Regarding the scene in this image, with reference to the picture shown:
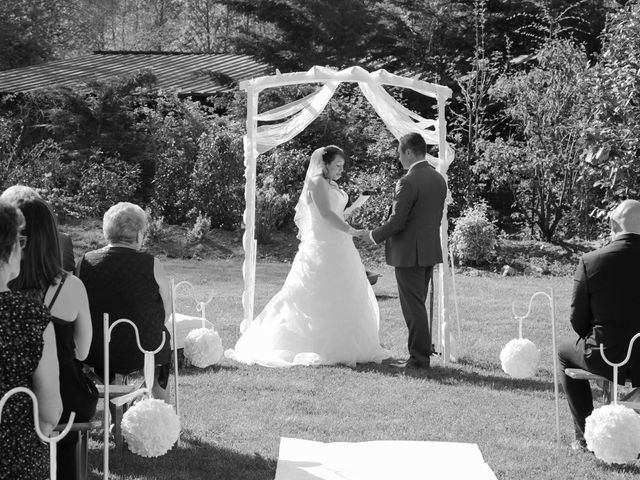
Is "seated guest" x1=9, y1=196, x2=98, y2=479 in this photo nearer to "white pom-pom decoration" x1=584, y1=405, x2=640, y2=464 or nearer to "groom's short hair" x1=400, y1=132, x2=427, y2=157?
"white pom-pom decoration" x1=584, y1=405, x2=640, y2=464

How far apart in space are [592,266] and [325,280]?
3035mm

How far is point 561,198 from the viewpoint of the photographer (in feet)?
48.2

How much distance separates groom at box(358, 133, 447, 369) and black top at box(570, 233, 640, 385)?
7.86 feet

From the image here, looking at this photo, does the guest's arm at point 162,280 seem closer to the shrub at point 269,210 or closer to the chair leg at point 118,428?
the chair leg at point 118,428

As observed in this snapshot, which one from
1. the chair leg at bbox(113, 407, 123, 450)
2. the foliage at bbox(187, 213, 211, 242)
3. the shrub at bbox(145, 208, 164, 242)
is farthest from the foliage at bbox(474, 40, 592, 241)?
the chair leg at bbox(113, 407, 123, 450)

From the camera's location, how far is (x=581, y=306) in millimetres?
5152

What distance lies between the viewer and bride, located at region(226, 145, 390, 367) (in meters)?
7.57

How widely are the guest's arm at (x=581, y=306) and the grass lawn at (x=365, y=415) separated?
721 millimetres

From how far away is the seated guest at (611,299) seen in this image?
5.04 meters

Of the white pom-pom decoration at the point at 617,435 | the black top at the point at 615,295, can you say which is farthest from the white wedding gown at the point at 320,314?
the white pom-pom decoration at the point at 617,435

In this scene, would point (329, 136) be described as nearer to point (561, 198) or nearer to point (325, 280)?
point (561, 198)

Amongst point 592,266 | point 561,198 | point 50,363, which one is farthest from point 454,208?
point 50,363

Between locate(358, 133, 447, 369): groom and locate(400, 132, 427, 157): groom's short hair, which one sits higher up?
locate(400, 132, 427, 157): groom's short hair

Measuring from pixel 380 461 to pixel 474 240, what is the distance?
28.5ft
